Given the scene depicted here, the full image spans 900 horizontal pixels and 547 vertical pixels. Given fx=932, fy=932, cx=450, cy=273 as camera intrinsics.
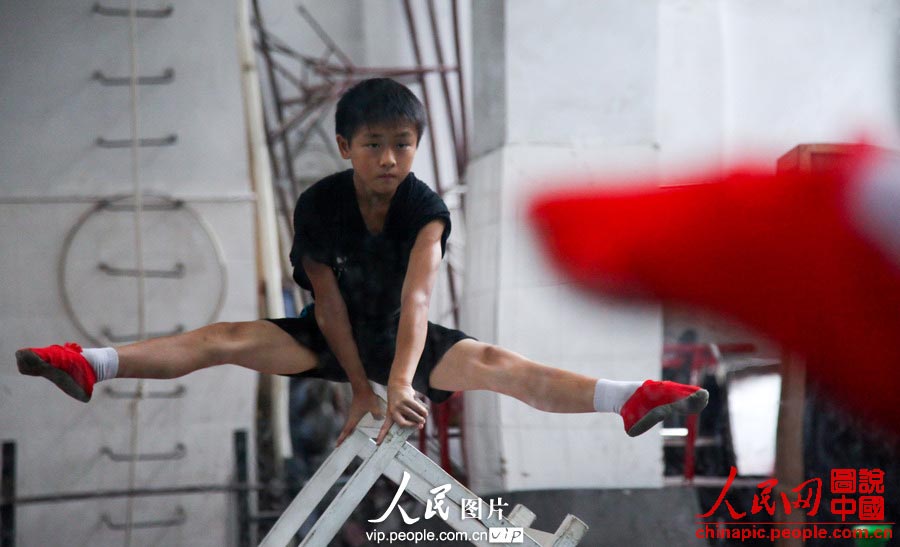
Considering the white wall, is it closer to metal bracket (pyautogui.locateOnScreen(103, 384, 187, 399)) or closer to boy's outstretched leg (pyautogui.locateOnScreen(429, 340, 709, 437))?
metal bracket (pyautogui.locateOnScreen(103, 384, 187, 399))

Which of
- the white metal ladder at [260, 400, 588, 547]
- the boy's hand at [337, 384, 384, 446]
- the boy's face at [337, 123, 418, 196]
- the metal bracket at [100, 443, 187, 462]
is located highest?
the boy's face at [337, 123, 418, 196]

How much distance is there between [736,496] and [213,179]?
1.23 metres

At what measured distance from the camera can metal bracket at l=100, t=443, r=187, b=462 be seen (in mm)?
1886

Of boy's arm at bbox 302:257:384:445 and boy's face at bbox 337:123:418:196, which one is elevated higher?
boy's face at bbox 337:123:418:196

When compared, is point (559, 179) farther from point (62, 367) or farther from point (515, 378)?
point (62, 367)

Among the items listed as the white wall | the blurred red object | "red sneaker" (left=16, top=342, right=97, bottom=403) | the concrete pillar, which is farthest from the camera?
the white wall

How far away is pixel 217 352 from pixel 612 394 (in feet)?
1.56

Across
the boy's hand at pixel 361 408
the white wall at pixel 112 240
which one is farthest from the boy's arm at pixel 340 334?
the white wall at pixel 112 240

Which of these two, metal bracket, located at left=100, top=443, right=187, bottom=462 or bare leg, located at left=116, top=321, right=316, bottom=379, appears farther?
metal bracket, located at left=100, top=443, right=187, bottom=462

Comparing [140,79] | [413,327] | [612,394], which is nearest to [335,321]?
[413,327]

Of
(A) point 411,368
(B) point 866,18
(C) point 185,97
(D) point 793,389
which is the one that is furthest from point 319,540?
(B) point 866,18

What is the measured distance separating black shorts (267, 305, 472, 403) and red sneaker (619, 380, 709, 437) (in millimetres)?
268

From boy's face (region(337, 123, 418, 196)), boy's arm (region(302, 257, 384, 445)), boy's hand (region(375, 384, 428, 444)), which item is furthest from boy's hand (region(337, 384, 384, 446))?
boy's face (region(337, 123, 418, 196))

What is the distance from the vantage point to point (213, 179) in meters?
1.96
